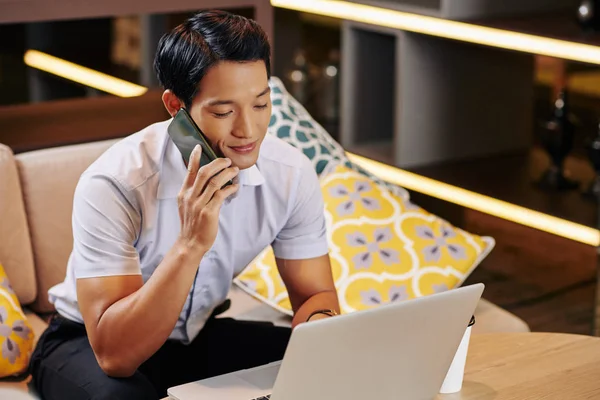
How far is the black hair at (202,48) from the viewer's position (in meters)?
1.58

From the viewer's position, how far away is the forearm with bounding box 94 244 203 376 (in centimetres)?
156

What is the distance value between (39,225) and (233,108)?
74 cm

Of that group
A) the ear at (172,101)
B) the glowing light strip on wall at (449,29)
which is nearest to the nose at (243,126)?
the ear at (172,101)

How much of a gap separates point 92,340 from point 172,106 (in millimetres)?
393

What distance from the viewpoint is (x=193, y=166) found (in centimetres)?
153

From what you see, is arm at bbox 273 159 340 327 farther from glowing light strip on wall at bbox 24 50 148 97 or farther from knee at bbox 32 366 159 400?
glowing light strip on wall at bbox 24 50 148 97

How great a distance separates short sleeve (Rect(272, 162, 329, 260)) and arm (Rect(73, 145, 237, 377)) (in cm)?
30

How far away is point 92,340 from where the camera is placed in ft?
5.24

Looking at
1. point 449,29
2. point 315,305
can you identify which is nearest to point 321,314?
point 315,305

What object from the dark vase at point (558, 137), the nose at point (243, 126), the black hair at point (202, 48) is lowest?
the dark vase at point (558, 137)

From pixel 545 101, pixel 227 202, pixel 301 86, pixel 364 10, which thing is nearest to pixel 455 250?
pixel 227 202

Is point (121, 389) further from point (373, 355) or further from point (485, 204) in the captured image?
point (485, 204)

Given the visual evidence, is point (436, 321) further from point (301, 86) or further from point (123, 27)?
point (123, 27)

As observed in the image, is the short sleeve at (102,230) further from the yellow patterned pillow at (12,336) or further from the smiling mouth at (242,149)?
the yellow patterned pillow at (12,336)
